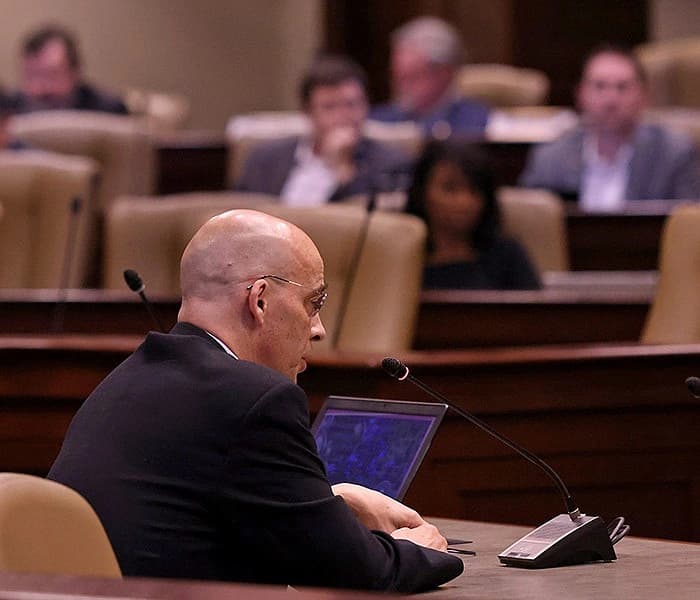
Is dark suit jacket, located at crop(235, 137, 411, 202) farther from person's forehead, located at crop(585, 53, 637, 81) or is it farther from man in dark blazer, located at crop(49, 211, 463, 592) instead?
man in dark blazer, located at crop(49, 211, 463, 592)

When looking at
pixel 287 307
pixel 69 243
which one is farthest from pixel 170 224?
pixel 287 307

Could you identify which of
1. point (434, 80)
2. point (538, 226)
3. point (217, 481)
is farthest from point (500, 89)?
point (217, 481)

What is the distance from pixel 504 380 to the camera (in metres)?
3.49

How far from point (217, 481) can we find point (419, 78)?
5.48 metres

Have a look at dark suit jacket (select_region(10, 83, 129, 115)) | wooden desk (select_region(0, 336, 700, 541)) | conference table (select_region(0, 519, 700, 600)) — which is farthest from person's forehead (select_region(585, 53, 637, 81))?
conference table (select_region(0, 519, 700, 600))

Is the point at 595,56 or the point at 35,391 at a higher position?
the point at 595,56

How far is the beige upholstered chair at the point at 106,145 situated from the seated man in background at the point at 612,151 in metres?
1.65

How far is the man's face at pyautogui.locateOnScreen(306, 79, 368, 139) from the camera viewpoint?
632 centimetres

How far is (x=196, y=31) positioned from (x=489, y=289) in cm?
580

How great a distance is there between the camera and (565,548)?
220 centimetres

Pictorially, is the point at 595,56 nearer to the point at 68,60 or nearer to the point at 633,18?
the point at 68,60

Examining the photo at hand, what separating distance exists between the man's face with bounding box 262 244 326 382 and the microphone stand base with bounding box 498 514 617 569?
395mm

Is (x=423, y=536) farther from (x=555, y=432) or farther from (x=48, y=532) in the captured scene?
(x=555, y=432)

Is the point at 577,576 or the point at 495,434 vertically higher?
the point at 495,434
